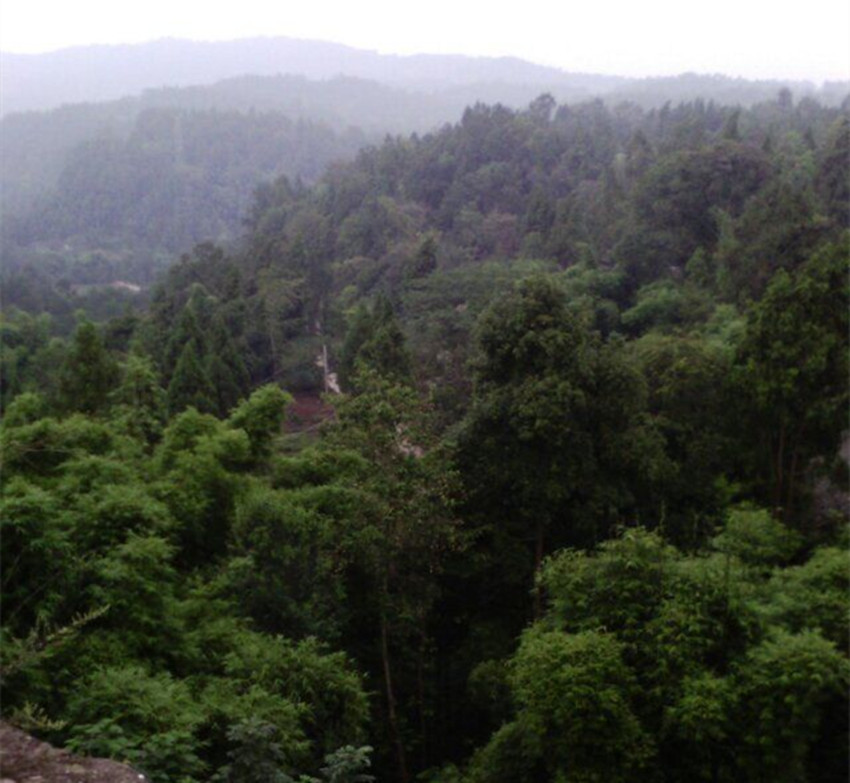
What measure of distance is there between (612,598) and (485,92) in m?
179

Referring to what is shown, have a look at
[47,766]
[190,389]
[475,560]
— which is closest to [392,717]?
[475,560]

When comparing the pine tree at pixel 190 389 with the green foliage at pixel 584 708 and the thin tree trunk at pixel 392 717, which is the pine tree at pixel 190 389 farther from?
the green foliage at pixel 584 708

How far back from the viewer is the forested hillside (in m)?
6.44

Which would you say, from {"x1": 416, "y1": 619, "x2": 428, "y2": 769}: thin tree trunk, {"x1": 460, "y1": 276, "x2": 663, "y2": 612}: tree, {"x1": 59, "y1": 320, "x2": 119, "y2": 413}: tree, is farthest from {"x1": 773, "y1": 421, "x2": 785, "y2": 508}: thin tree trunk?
{"x1": 59, "y1": 320, "x2": 119, "y2": 413}: tree

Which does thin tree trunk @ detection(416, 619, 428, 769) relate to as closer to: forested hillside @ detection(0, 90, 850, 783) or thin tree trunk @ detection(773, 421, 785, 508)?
forested hillside @ detection(0, 90, 850, 783)

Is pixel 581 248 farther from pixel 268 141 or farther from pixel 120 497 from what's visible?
pixel 268 141

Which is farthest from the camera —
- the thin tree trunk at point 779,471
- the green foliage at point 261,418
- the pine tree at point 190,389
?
the pine tree at point 190,389

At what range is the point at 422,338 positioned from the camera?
20594 millimetres

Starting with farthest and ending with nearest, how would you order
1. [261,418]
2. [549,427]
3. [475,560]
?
[261,418], [475,560], [549,427]

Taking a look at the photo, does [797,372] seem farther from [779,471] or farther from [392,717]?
[392,717]

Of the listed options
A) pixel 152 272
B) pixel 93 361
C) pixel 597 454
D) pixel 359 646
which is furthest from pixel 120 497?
pixel 152 272

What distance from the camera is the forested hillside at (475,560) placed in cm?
644

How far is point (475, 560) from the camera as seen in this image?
1042cm

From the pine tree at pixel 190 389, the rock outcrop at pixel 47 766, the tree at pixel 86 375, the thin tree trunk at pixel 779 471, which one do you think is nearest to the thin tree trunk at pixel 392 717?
the thin tree trunk at pixel 779 471
